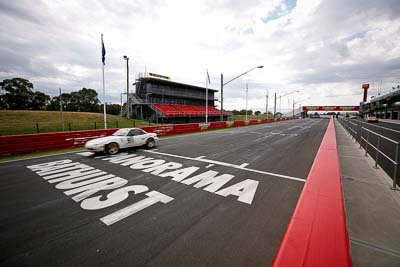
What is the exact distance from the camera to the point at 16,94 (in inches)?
2378

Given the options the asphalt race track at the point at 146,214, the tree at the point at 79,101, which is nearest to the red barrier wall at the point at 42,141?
the asphalt race track at the point at 146,214

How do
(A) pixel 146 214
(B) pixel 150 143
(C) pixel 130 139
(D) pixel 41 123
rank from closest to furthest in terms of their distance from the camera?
(A) pixel 146 214 < (C) pixel 130 139 < (B) pixel 150 143 < (D) pixel 41 123

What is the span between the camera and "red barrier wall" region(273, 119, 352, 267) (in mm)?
2398

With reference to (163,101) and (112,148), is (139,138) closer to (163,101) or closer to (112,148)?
(112,148)

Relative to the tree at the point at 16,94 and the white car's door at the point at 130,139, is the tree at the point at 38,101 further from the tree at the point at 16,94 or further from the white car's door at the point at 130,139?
the white car's door at the point at 130,139

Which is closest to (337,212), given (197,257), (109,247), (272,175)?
(272,175)

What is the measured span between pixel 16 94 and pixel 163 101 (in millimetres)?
55642

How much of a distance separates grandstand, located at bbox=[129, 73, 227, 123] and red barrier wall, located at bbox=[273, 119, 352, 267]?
1265 inches

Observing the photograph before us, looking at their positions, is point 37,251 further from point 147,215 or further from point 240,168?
point 240,168

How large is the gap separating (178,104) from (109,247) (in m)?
47.0

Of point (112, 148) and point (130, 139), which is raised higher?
point (130, 139)

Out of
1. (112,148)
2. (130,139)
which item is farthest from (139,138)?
(112,148)

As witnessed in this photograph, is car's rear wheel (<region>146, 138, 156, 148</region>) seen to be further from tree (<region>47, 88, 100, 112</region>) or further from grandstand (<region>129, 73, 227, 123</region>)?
tree (<region>47, 88, 100, 112</region>)

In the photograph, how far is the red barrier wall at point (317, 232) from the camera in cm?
240
